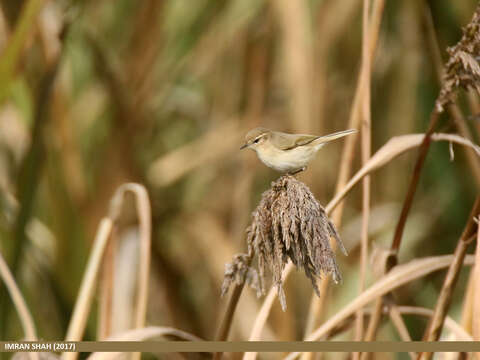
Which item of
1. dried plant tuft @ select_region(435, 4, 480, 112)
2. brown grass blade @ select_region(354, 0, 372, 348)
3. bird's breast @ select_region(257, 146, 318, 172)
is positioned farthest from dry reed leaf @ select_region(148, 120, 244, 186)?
dried plant tuft @ select_region(435, 4, 480, 112)

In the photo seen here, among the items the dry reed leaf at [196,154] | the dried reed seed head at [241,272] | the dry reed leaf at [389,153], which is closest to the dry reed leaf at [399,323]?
the dry reed leaf at [389,153]

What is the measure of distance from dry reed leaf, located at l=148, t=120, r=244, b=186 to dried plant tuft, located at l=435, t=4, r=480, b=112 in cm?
123

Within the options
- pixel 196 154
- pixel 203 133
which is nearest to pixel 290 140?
pixel 196 154

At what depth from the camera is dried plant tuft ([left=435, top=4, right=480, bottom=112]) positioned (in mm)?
805

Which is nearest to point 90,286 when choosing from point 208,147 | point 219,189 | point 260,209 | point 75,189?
point 260,209

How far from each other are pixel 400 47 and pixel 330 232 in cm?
163

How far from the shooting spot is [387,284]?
0.94m

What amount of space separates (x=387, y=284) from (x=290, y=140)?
378mm

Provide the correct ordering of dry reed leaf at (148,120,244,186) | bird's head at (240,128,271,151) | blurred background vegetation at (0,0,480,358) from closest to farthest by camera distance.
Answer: bird's head at (240,128,271,151) < blurred background vegetation at (0,0,480,358) < dry reed leaf at (148,120,244,186)

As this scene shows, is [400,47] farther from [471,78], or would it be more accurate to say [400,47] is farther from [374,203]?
[471,78]

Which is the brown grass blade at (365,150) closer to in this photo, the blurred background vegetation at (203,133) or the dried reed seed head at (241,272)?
the dried reed seed head at (241,272)

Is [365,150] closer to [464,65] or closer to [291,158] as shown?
[291,158]

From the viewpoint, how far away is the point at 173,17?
2.33m

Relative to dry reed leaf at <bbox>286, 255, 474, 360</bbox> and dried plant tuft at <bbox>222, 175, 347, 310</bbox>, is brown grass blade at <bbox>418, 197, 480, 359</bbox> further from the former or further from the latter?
dried plant tuft at <bbox>222, 175, 347, 310</bbox>
